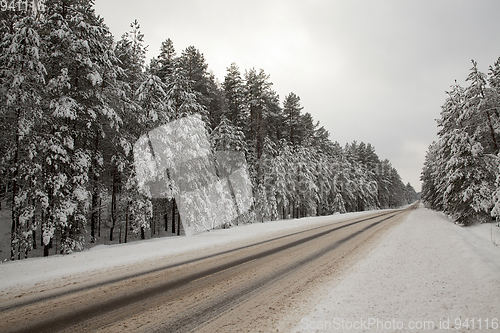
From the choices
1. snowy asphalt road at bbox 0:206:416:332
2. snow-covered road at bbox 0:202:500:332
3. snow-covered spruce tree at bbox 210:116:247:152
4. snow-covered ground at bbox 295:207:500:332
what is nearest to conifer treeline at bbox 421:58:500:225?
snow-covered road at bbox 0:202:500:332

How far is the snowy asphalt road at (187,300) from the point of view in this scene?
4176 mm

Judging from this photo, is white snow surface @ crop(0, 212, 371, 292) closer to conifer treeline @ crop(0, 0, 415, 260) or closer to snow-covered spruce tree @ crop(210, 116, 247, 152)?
conifer treeline @ crop(0, 0, 415, 260)

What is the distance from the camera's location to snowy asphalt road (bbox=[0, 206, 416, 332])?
4.18m

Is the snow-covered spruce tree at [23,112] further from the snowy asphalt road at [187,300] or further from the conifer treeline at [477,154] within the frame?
the conifer treeline at [477,154]

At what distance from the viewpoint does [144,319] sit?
432 centimetres

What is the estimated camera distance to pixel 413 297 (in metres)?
5.08

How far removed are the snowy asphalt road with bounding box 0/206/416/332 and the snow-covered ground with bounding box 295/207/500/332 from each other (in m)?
0.85

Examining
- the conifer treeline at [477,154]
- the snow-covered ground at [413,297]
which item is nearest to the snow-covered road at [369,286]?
the snow-covered ground at [413,297]

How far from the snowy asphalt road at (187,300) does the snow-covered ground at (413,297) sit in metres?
0.85

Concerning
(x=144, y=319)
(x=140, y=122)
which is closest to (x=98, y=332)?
(x=144, y=319)

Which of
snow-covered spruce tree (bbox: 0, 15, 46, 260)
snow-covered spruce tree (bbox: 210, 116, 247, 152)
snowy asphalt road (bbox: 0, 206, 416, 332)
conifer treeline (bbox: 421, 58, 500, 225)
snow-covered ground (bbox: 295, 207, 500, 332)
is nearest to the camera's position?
snow-covered ground (bbox: 295, 207, 500, 332)

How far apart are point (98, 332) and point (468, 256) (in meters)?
10.8

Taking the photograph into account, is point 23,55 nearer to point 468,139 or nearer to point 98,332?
point 98,332

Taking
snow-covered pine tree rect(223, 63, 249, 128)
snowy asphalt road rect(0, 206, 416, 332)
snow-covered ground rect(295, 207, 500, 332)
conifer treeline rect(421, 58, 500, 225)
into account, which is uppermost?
snow-covered pine tree rect(223, 63, 249, 128)
